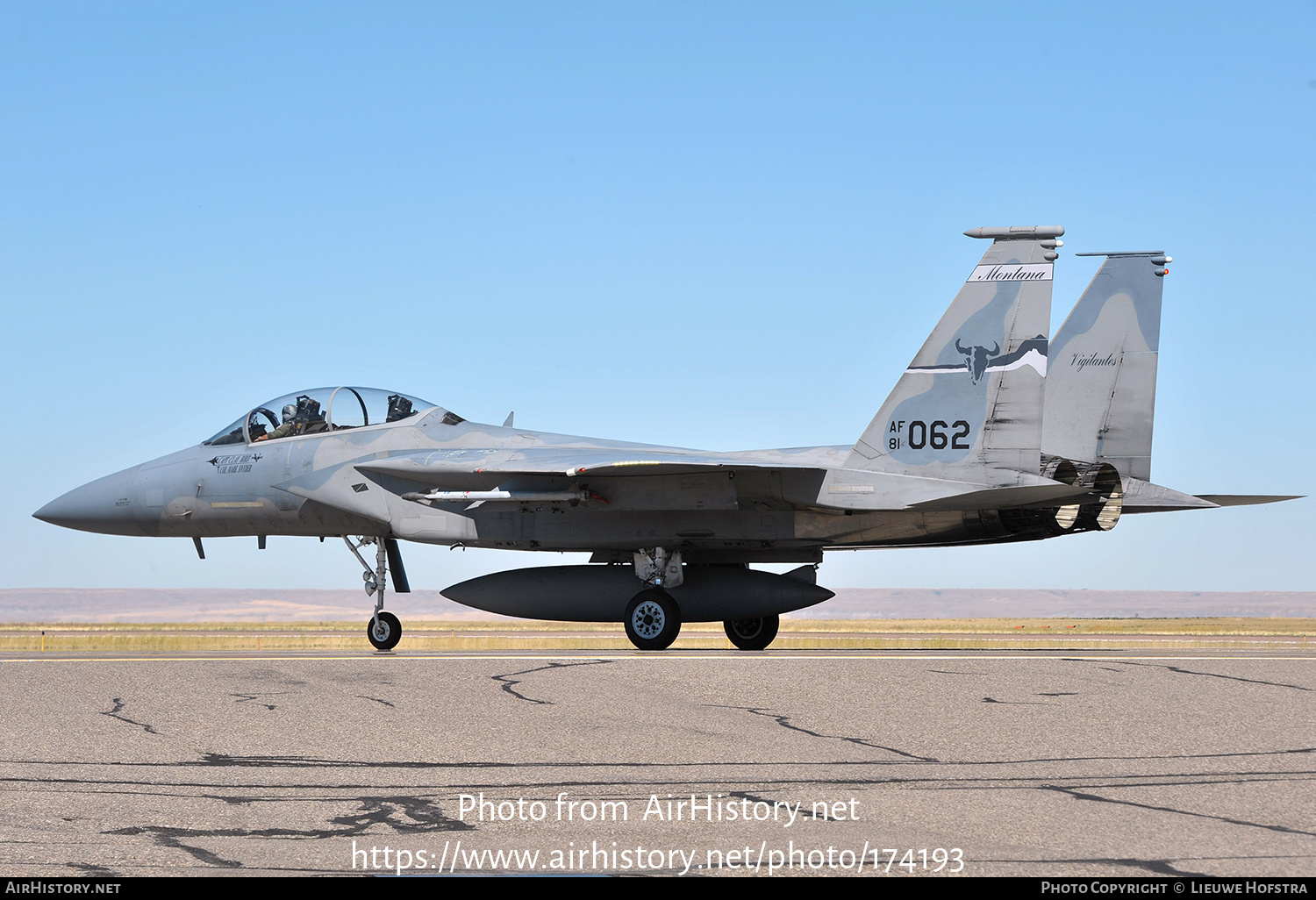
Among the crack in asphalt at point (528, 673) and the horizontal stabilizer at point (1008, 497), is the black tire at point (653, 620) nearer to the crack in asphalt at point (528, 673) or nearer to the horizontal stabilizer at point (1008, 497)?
the horizontal stabilizer at point (1008, 497)

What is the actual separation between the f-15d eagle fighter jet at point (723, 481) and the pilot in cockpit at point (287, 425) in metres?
0.04

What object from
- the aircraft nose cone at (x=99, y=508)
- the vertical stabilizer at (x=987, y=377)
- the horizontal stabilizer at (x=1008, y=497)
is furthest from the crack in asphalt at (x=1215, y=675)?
the aircraft nose cone at (x=99, y=508)

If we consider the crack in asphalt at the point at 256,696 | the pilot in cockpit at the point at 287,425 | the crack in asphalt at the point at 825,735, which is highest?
the pilot in cockpit at the point at 287,425

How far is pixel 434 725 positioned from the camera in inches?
320

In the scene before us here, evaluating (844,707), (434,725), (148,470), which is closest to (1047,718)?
(844,707)

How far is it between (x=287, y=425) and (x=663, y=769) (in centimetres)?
1249

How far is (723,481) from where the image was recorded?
15516 millimetres

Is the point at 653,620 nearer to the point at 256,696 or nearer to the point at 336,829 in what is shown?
the point at 256,696

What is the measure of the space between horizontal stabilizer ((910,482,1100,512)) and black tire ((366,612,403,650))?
7.67m

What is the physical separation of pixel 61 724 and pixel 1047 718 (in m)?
7.06

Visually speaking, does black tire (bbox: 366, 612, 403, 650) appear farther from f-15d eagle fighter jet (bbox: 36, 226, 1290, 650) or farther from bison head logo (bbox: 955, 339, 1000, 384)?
bison head logo (bbox: 955, 339, 1000, 384)

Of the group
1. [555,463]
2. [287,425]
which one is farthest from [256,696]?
[287,425]

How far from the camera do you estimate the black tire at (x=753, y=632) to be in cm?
1734
